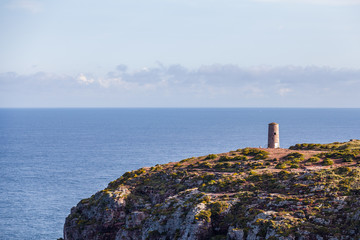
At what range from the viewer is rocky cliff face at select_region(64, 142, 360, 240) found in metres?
37.0

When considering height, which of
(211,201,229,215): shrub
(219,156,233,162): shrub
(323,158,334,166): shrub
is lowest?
(211,201,229,215): shrub

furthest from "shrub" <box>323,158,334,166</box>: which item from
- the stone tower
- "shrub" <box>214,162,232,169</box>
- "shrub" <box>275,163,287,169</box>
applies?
the stone tower

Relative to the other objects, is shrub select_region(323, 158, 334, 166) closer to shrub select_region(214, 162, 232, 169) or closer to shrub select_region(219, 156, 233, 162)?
shrub select_region(214, 162, 232, 169)

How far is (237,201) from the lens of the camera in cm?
4394

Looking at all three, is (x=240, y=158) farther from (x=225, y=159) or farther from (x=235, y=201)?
(x=235, y=201)

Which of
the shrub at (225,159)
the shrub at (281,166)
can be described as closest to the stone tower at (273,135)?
the shrub at (225,159)

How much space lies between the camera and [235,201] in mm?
44000

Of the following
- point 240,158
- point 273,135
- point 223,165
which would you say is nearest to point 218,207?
point 223,165

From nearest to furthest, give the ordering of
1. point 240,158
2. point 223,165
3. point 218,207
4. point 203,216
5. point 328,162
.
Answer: point 203,216
point 218,207
point 328,162
point 223,165
point 240,158

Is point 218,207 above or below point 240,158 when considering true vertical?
below

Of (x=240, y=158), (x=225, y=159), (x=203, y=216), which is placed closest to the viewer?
(x=203, y=216)

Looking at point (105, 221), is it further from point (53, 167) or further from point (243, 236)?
point (53, 167)

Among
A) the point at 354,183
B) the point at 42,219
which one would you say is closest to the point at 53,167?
the point at 42,219

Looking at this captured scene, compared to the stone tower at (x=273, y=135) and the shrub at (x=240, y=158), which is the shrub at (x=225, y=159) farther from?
the stone tower at (x=273, y=135)
